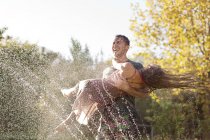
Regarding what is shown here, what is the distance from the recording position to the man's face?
3.81 m

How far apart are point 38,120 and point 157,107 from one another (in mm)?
7548

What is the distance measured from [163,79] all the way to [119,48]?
0.49m

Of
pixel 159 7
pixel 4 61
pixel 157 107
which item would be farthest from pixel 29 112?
pixel 157 107

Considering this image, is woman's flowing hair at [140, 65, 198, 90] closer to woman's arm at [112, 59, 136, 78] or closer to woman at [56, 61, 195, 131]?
woman at [56, 61, 195, 131]

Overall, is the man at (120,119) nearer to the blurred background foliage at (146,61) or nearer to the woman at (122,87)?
the woman at (122,87)

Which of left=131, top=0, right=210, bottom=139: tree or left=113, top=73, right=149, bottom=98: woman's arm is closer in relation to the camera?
left=113, top=73, right=149, bottom=98: woman's arm

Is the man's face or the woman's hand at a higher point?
the man's face

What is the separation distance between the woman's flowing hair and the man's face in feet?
1.04

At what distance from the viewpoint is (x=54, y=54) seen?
73.1 ft

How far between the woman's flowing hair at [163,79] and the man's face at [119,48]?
1.04ft

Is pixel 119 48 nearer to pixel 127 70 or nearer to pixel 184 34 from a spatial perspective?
pixel 127 70

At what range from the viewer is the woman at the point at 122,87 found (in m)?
3.53

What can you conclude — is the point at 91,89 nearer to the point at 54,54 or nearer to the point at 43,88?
the point at 43,88

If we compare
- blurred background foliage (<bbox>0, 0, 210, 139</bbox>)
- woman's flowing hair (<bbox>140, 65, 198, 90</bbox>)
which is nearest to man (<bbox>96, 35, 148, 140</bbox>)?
woman's flowing hair (<bbox>140, 65, 198, 90</bbox>)
